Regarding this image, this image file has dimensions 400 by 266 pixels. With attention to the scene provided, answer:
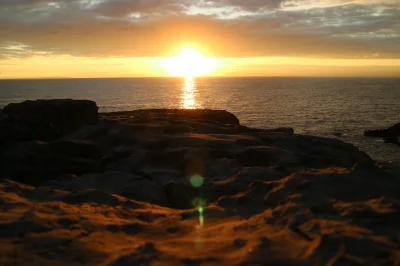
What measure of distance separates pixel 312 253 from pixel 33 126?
1128 centimetres

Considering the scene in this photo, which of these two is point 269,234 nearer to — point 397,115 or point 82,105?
point 82,105

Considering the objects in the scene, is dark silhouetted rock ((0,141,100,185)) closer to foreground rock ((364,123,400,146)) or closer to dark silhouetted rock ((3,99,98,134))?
dark silhouetted rock ((3,99,98,134))

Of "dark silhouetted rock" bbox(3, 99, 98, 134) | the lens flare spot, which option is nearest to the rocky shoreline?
the lens flare spot

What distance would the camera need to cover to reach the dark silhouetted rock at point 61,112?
18.1 meters

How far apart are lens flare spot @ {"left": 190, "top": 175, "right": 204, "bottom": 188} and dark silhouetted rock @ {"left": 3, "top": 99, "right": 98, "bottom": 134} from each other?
397 inches

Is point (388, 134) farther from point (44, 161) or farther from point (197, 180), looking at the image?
point (44, 161)

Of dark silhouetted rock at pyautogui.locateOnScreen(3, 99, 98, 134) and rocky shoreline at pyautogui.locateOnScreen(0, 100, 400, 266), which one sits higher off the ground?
dark silhouetted rock at pyautogui.locateOnScreen(3, 99, 98, 134)

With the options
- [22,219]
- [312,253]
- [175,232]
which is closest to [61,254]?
[22,219]

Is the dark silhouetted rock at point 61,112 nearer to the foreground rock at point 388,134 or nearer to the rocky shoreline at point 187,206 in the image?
the rocky shoreline at point 187,206

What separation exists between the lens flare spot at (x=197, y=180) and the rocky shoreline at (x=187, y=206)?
0.03 metres

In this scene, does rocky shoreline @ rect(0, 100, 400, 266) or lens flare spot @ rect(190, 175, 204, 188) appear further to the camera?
lens flare spot @ rect(190, 175, 204, 188)

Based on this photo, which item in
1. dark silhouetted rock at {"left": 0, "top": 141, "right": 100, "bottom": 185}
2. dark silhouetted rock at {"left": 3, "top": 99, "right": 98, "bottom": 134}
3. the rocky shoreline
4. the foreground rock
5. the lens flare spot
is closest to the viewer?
the rocky shoreline

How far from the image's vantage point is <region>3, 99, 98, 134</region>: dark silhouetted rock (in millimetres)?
18062

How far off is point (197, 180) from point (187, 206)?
168 cm
